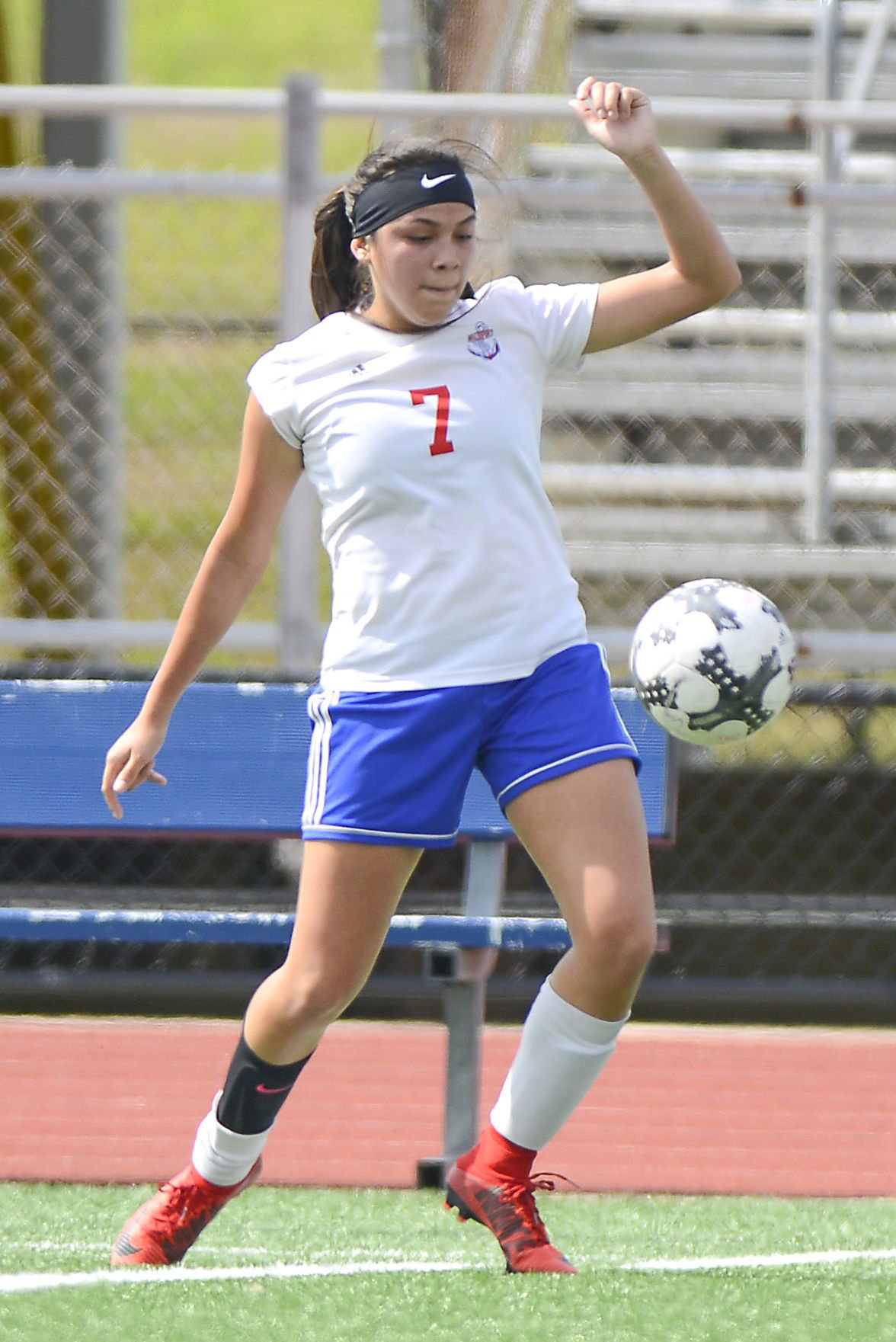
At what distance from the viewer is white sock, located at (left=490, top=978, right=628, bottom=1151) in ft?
10.7

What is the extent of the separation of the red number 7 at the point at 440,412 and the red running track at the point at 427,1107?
6.52ft

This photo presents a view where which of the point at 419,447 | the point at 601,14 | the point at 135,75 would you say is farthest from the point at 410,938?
the point at 135,75

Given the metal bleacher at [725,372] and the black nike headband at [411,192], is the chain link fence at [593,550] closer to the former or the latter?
the metal bleacher at [725,372]

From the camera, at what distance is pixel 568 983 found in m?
3.25

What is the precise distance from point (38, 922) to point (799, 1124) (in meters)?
2.16

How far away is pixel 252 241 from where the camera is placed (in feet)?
22.2

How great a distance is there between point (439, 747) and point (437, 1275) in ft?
2.93

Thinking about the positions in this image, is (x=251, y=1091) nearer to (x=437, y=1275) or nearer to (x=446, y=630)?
(x=437, y=1275)

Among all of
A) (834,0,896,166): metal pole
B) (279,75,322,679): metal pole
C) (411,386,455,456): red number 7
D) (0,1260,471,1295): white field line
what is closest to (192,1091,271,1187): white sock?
(0,1260,471,1295): white field line

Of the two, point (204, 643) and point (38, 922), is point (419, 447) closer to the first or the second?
point (204, 643)

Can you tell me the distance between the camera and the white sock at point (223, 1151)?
3.33 meters

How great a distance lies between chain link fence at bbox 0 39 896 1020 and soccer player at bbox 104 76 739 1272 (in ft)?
7.19

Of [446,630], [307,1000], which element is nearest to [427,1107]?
[307,1000]

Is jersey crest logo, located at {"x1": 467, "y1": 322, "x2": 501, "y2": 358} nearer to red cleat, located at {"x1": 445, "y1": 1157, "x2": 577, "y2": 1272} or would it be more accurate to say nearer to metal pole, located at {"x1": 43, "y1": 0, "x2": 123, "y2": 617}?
red cleat, located at {"x1": 445, "y1": 1157, "x2": 577, "y2": 1272}
